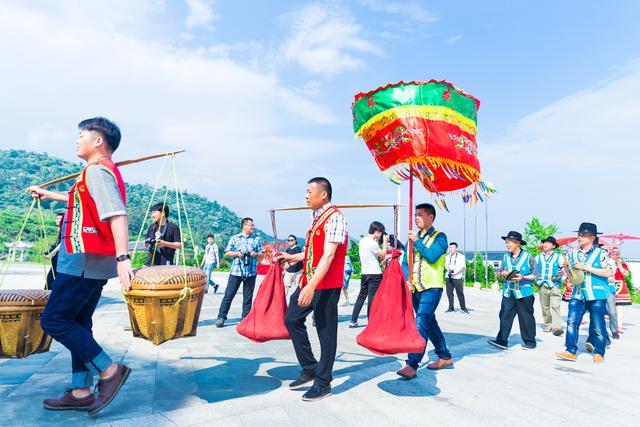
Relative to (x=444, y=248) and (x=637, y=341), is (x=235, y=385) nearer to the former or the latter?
(x=444, y=248)

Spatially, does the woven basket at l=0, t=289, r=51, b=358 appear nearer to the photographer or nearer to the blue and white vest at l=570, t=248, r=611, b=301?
the photographer

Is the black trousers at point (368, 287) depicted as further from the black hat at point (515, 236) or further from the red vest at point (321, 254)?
the red vest at point (321, 254)

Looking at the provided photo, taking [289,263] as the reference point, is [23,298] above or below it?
below

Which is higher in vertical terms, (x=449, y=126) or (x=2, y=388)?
(x=449, y=126)

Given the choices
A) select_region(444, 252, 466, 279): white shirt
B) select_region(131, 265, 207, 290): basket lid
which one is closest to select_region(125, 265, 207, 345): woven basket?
select_region(131, 265, 207, 290): basket lid

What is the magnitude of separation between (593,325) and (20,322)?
230 inches

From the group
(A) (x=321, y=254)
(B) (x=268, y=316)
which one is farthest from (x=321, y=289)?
(B) (x=268, y=316)

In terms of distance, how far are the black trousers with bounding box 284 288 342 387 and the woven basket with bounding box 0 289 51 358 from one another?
1.81 meters

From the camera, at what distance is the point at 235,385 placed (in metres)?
3.60

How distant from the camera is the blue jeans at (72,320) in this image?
2.77m

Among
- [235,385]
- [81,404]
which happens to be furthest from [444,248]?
[81,404]

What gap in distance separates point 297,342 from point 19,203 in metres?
117

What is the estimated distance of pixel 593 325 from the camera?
5.18 metres

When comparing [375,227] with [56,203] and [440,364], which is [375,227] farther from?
[56,203]
